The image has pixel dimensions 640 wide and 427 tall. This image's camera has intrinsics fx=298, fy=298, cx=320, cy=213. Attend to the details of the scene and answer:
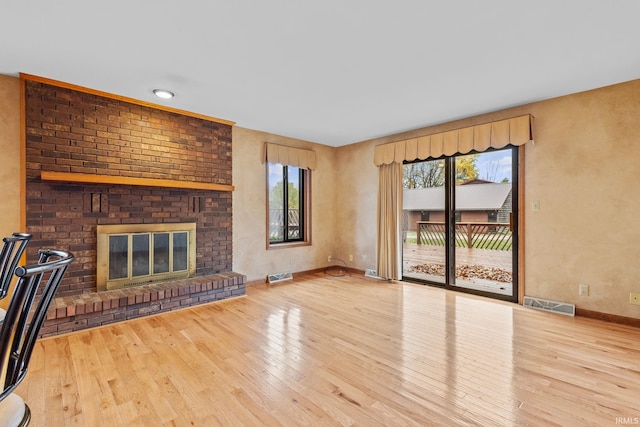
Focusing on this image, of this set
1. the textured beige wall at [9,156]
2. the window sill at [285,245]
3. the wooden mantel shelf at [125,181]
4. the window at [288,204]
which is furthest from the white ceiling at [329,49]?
the window sill at [285,245]

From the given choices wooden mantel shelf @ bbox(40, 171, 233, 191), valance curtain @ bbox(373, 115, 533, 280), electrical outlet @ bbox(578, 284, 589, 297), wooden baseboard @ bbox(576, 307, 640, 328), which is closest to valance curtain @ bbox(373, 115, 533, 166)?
valance curtain @ bbox(373, 115, 533, 280)

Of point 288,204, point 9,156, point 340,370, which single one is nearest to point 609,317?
point 340,370

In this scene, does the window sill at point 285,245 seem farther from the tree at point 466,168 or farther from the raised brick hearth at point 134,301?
the tree at point 466,168

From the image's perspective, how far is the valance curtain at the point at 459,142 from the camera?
3.60 m

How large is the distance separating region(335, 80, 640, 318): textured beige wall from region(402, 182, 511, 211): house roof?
1.25ft

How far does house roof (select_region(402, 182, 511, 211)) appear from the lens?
3.99m

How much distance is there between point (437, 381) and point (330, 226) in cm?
401

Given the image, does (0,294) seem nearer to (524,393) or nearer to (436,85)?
(524,393)

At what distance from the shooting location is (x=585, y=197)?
325 centimetres

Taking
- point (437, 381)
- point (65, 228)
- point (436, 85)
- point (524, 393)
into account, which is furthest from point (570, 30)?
point (65, 228)

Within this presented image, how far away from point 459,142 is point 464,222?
3.77 ft

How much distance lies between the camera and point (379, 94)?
10.9 ft

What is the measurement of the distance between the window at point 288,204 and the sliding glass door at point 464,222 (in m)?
1.82

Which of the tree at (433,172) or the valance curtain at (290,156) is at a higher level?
the valance curtain at (290,156)
